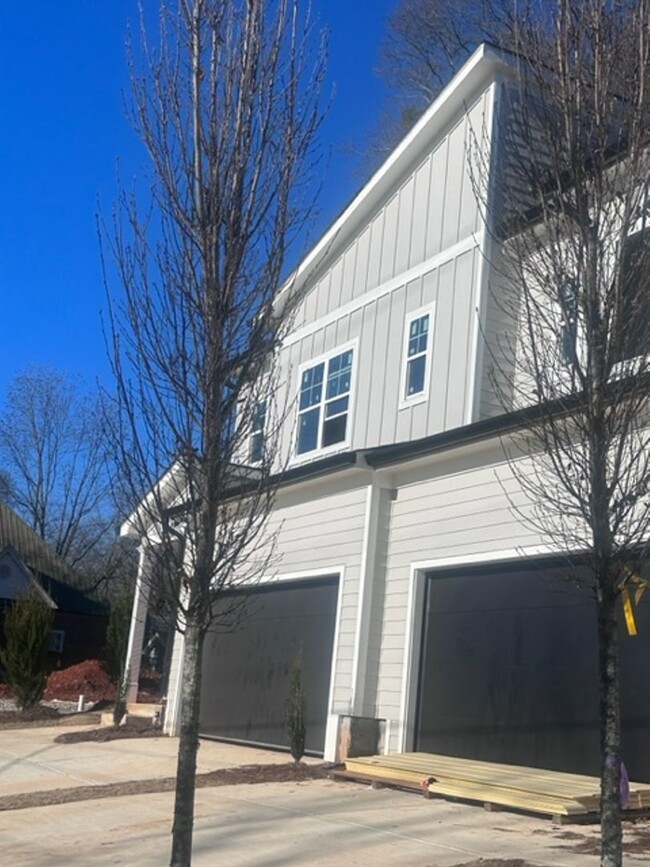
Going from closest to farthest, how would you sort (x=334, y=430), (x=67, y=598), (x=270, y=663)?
(x=270, y=663)
(x=334, y=430)
(x=67, y=598)

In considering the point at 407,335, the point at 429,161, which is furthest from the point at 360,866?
the point at 429,161

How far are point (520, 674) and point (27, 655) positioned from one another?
12.9 m

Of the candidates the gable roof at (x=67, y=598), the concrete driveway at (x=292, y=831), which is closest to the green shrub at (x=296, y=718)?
the concrete driveway at (x=292, y=831)

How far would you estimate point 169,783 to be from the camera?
11883mm

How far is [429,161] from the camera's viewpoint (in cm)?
1559

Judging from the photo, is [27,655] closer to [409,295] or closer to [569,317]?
[409,295]

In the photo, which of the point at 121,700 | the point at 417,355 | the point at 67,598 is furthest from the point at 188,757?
the point at 67,598

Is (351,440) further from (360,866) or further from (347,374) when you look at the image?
(360,866)

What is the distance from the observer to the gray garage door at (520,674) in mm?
9883

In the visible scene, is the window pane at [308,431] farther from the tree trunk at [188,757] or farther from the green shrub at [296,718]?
the tree trunk at [188,757]

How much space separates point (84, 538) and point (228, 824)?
4490 centimetres

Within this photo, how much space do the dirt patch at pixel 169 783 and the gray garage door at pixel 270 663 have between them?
1.40 m

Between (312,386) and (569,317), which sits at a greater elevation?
(312,386)

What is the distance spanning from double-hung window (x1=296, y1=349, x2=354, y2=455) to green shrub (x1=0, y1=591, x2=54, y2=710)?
7673 millimetres
